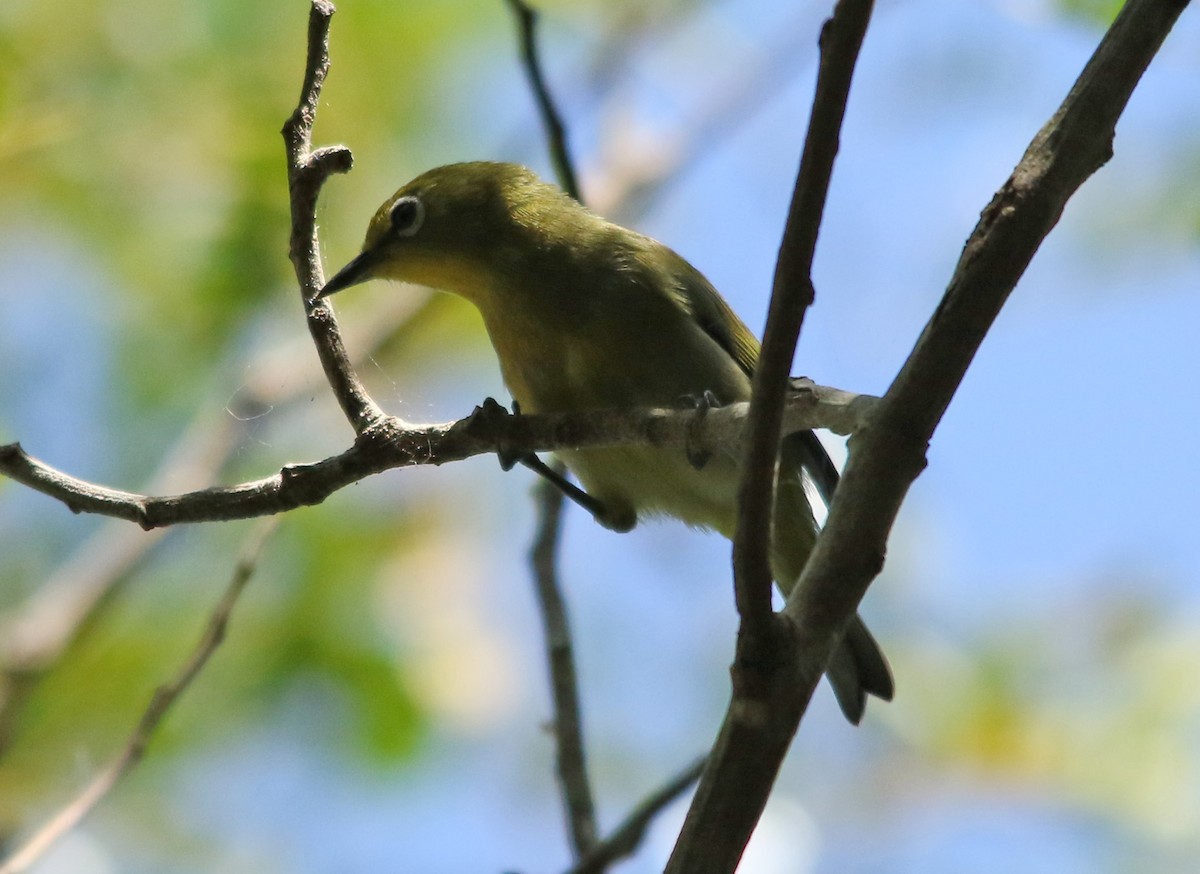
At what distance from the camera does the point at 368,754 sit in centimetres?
633

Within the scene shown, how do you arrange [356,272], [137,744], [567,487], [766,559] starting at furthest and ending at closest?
1. [356,272]
2. [567,487]
3. [137,744]
4. [766,559]

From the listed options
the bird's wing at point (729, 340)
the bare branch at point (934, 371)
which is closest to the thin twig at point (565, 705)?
the bird's wing at point (729, 340)

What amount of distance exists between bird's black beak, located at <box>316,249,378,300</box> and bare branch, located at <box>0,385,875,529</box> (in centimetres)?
146

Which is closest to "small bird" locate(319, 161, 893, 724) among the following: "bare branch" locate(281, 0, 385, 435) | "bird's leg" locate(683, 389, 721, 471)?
"bird's leg" locate(683, 389, 721, 471)

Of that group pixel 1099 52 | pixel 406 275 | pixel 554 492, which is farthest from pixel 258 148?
pixel 1099 52

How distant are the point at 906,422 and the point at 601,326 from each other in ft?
6.55

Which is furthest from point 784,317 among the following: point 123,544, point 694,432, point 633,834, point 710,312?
point 123,544

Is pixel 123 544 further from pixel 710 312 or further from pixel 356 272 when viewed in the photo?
pixel 710 312

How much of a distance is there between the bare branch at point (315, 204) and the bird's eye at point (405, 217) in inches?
57.4

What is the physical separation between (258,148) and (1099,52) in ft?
15.5

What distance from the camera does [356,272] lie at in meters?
4.56

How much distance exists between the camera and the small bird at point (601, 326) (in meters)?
4.18

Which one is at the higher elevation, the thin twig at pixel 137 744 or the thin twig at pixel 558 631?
the thin twig at pixel 558 631

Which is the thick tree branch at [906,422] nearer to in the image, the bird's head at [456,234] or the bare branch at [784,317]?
the bare branch at [784,317]
